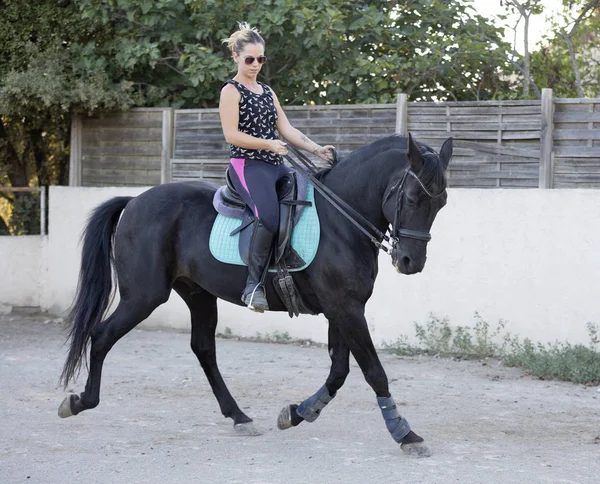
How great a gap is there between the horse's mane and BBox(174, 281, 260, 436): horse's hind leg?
1.50m

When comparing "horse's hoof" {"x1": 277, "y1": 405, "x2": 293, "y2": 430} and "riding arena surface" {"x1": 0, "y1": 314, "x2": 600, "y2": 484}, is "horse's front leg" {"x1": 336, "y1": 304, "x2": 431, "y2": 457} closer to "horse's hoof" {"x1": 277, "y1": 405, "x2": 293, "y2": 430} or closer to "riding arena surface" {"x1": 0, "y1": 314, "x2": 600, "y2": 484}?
"riding arena surface" {"x1": 0, "y1": 314, "x2": 600, "y2": 484}

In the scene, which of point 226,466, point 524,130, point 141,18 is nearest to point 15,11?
point 141,18

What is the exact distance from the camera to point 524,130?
9.43 metres

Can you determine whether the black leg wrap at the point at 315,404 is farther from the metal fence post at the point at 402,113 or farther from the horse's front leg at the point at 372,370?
the metal fence post at the point at 402,113

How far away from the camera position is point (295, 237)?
236 inches

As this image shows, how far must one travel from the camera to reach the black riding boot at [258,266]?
19.6ft

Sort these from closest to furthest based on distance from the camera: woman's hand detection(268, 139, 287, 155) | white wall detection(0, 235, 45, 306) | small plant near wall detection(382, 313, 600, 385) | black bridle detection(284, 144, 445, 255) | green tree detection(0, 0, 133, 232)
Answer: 1. black bridle detection(284, 144, 445, 255)
2. woman's hand detection(268, 139, 287, 155)
3. small plant near wall detection(382, 313, 600, 385)
4. green tree detection(0, 0, 133, 232)
5. white wall detection(0, 235, 45, 306)

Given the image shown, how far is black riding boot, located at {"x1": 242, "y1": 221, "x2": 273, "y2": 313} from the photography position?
235 inches

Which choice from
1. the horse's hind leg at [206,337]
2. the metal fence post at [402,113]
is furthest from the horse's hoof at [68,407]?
the metal fence post at [402,113]

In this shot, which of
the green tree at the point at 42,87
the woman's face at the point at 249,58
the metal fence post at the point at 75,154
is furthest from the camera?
the metal fence post at the point at 75,154

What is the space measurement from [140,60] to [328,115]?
2752 millimetres

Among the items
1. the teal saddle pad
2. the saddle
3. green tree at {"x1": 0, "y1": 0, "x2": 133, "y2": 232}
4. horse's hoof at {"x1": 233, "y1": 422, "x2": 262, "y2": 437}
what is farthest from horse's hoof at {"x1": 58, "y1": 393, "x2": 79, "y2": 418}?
green tree at {"x1": 0, "y1": 0, "x2": 133, "y2": 232}

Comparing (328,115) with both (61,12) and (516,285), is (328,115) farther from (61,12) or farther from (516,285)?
(61,12)

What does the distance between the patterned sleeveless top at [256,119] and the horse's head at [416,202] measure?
108cm
